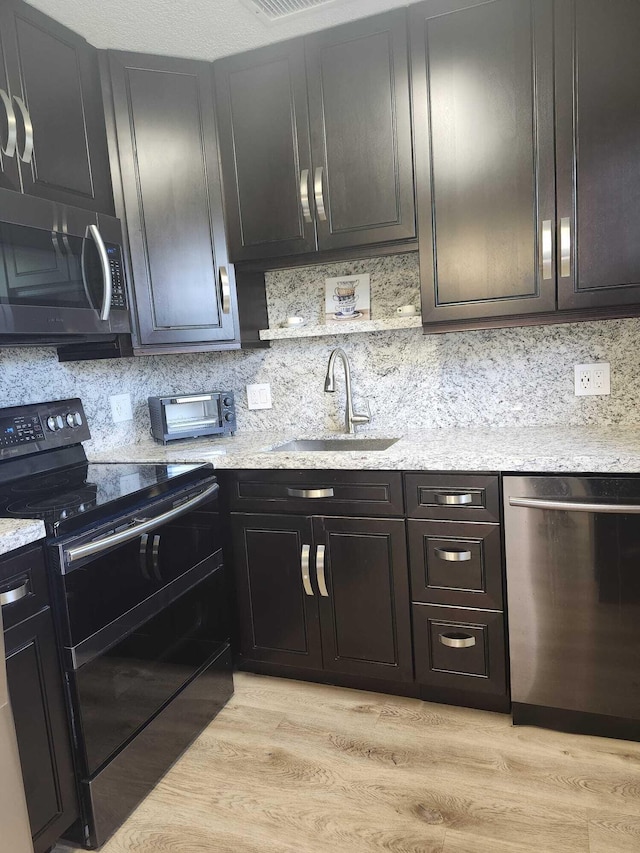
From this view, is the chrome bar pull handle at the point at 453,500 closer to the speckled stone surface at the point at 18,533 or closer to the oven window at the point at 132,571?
the oven window at the point at 132,571

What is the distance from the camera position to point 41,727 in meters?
1.42

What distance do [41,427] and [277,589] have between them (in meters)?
1.02

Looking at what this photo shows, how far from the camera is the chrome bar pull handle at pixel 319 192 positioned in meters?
2.20

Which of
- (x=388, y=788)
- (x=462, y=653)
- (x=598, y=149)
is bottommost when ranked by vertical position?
(x=388, y=788)

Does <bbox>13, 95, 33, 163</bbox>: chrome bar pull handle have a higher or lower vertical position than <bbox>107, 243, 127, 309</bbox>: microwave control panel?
higher

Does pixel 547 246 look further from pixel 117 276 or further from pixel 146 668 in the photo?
pixel 146 668

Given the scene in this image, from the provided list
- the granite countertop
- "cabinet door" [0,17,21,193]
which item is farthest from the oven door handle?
"cabinet door" [0,17,21,193]

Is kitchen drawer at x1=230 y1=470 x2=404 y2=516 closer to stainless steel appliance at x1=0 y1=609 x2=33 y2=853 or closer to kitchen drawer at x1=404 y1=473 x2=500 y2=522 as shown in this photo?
kitchen drawer at x1=404 y1=473 x2=500 y2=522

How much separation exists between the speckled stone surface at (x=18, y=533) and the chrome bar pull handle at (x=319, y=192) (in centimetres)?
145

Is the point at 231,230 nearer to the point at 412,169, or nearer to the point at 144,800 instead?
the point at 412,169

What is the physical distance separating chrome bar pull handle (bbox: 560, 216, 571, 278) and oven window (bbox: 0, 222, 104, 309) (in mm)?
1502

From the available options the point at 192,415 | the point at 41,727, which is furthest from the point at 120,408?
the point at 41,727

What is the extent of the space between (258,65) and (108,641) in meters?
2.06

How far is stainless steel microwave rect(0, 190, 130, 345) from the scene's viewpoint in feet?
5.50
